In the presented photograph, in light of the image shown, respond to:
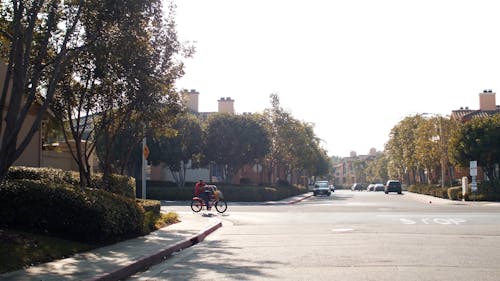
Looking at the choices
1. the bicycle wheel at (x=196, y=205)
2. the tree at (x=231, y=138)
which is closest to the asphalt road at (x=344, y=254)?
the bicycle wheel at (x=196, y=205)

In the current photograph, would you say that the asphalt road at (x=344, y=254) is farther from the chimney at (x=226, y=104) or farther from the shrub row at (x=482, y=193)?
the chimney at (x=226, y=104)

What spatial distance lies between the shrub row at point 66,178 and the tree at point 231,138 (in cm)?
2666

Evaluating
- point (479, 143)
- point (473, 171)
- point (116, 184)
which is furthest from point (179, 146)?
point (116, 184)

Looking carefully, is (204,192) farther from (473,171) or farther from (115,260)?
(473,171)

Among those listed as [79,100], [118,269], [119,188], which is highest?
[79,100]

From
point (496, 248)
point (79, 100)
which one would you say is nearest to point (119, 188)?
point (79, 100)

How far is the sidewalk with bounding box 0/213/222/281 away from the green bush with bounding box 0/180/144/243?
1.93 ft

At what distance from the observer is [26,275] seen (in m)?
9.67

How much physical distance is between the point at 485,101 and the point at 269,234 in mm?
58950

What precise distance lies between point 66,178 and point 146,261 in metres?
7.66

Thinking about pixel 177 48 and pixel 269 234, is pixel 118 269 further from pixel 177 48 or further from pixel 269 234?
pixel 177 48

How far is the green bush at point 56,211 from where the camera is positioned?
12.8 metres

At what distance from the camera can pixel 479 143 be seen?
45.2 m

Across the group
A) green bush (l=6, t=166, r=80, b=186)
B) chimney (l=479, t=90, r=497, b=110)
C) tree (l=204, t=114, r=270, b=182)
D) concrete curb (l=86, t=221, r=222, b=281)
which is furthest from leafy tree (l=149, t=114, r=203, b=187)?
chimney (l=479, t=90, r=497, b=110)
